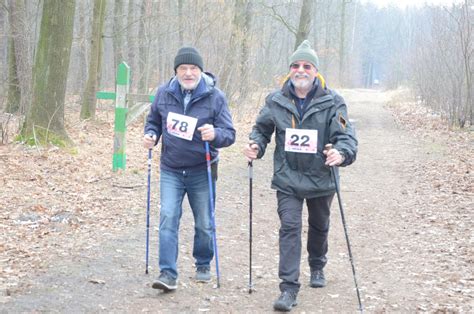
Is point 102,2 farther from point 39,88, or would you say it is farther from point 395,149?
point 395,149

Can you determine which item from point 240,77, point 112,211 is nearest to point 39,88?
point 112,211

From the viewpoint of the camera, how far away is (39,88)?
1075 cm

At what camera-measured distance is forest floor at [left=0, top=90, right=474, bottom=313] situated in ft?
16.7

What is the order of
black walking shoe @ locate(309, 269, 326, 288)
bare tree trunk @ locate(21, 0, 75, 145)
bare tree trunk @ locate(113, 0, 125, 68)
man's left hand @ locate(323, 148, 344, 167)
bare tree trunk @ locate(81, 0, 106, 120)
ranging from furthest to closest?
bare tree trunk @ locate(113, 0, 125, 68) < bare tree trunk @ locate(81, 0, 106, 120) < bare tree trunk @ locate(21, 0, 75, 145) < black walking shoe @ locate(309, 269, 326, 288) < man's left hand @ locate(323, 148, 344, 167)

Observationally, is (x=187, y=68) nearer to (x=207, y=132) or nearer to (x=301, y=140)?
(x=207, y=132)

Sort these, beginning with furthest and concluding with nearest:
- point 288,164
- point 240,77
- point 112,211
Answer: point 240,77 < point 112,211 < point 288,164

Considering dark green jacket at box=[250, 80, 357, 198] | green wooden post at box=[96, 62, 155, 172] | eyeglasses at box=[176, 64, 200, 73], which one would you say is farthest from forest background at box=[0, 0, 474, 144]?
dark green jacket at box=[250, 80, 357, 198]

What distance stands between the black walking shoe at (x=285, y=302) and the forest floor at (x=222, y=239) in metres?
0.14

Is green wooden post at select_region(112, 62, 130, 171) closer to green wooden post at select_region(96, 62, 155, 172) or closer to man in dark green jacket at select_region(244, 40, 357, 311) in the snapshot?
green wooden post at select_region(96, 62, 155, 172)

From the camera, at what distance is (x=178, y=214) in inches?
209

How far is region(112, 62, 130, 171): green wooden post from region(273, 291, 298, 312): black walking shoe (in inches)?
227

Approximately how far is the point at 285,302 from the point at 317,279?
2.67 feet

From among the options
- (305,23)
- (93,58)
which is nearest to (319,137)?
(93,58)

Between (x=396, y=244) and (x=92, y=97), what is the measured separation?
10.9 metres
